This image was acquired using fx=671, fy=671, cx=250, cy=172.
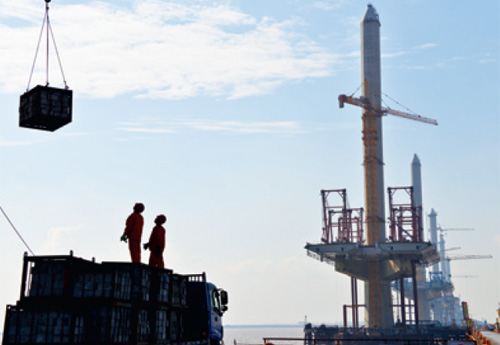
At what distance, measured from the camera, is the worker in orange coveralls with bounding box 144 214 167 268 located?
2028 centimetres

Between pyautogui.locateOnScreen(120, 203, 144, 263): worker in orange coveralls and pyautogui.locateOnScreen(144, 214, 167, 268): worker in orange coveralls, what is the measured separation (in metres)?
0.97

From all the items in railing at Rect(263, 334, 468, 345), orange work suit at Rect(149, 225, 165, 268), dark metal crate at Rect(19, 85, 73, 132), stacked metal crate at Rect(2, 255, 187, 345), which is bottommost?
railing at Rect(263, 334, 468, 345)

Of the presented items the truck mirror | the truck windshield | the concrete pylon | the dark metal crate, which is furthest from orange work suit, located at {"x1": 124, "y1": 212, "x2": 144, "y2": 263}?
the concrete pylon

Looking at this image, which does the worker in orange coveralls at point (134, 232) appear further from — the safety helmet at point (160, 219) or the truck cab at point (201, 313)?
the truck cab at point (201, 313)

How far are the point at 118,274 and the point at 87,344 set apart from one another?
1791mm

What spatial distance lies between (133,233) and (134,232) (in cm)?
4

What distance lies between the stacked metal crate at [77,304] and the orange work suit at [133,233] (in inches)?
89.4

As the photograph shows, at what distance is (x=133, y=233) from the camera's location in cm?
1928

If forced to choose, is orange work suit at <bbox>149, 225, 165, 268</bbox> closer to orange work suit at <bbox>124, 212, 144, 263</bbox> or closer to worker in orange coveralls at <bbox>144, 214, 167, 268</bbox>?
worker in orange coveralls at <bbox>144, 214, 167, 268</bbox>

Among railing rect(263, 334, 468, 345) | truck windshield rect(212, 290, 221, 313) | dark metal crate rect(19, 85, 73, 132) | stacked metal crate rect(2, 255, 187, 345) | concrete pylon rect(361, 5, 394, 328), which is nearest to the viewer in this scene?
stacked metal crate rect(2, 255, 187, 345)

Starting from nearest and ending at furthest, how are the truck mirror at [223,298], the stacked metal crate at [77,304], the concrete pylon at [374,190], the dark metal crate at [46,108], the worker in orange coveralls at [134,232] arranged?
the stacked metal crate at [77,304], the worker in orange coveralls at [134,232], the truck mirror at [223,298], the dark metal crate at [46,108], the concrete pylon at [374,190]

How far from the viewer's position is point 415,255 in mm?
102000

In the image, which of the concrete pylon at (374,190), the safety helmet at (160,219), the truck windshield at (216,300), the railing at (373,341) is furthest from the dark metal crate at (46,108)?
the concrete pylon at (374,190)

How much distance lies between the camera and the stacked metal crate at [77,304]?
15.9m
